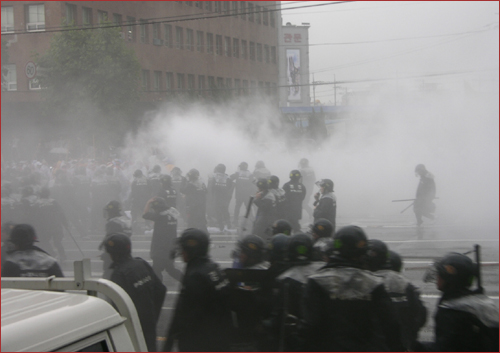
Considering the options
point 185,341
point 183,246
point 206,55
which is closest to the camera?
point 185,341

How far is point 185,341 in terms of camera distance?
3727mm

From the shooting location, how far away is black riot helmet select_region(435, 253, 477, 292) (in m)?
3.12

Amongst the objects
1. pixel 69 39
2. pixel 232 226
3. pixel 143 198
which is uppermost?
pixel 69 39

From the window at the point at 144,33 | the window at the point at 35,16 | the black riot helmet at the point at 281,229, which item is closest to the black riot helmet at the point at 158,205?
the black riot helmet at the point at 281,229

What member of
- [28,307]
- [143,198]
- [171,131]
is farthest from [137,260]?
[171,131]

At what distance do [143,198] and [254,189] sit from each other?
117 inches

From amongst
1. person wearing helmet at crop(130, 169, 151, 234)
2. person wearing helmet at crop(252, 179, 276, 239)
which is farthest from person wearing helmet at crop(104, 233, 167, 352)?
person wearing helmet at crop(130, 169, 151, 234)

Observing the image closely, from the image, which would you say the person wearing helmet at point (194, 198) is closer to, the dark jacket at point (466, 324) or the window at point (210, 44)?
the dark jacket at point (466, 324)

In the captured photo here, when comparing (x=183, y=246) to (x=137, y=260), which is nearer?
(x=183, y=246)

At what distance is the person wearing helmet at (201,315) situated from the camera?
12.2 feet

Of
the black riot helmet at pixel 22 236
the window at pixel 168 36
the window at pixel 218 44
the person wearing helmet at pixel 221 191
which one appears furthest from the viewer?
the window at pixel 218 44

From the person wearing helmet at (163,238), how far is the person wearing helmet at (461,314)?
4967mm

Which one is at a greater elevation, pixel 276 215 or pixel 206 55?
pixel 206 55

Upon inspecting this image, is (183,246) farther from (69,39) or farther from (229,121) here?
(229,121)
